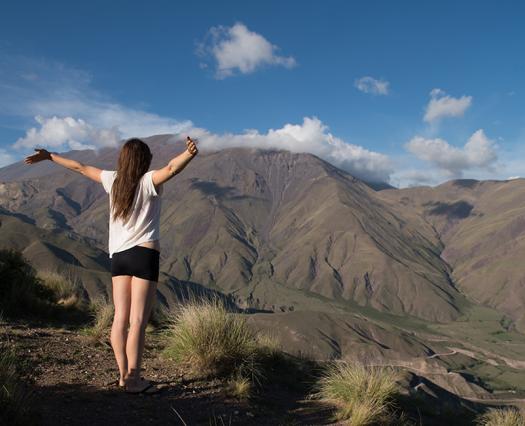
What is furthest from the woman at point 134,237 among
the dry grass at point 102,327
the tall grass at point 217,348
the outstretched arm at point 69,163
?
the dry grass at point 102,327

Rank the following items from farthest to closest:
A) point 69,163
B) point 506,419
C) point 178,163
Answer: point 506,419 < point 69,163 < point 178,163

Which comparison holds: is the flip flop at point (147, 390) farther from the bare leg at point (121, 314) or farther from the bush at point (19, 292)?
the bush at point (19, 292)

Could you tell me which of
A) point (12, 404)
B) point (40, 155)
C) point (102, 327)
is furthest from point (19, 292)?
point (12, 404)

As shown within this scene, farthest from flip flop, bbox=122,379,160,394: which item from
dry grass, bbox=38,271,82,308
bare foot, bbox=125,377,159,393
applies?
dry grass, bbox=38,271,82,308

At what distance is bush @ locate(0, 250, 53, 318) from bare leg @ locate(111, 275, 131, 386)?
16.8 ft

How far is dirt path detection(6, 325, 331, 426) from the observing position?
17.1 feet

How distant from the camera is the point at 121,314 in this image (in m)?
5.41

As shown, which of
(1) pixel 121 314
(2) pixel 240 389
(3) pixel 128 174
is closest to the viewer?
(3) pixel 128 174

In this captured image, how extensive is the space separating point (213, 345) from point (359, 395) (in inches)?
90.7

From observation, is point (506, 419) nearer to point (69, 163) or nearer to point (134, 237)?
point (134, 237)

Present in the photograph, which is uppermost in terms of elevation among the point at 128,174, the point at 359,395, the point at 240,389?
the point at 128,174

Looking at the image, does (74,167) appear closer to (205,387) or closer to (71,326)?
(205,387)

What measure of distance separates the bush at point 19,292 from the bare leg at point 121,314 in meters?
5.12

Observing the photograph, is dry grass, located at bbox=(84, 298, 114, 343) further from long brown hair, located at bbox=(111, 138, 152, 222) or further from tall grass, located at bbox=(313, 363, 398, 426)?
long brown hair, located at bbox=(111, 138, 152, 222)
